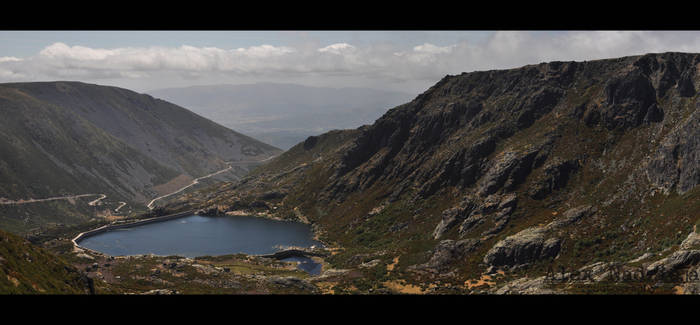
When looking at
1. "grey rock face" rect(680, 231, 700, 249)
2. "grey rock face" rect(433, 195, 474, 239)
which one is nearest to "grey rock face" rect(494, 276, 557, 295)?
"grey rock face" rect(680, 231, 700, 249)

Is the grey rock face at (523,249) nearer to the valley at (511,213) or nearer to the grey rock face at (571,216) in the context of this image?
the valley at (511,213)

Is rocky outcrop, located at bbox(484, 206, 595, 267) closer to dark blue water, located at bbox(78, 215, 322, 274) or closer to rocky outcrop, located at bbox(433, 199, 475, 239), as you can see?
rocky outcrop, located at bbox(433, 199, 475, 239)

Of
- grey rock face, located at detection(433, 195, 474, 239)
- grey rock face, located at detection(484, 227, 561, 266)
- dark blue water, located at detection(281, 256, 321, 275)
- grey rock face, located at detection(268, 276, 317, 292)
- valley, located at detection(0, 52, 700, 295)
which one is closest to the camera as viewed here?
valley, located at detection(0, 52, 700, 295)

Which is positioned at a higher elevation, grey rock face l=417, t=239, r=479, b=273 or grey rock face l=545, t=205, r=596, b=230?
grey rock face l=545, t=205, r=596, b=230

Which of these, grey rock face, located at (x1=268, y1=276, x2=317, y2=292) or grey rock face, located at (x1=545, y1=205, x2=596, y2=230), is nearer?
grey rock face, located at (x1=545, y1=205, x2=596, y2=230)

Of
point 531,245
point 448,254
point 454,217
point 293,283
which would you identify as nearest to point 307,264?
point 293,283

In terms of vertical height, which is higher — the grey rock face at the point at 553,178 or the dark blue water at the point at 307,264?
the grey rock face at the point at 553,178

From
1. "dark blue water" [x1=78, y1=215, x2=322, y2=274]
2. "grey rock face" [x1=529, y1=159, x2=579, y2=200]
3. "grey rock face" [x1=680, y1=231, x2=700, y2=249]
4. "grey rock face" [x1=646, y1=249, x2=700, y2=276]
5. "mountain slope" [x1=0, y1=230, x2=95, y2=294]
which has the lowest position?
"dark blue water" [x1=78, y1=215, x2=322, y2=274]

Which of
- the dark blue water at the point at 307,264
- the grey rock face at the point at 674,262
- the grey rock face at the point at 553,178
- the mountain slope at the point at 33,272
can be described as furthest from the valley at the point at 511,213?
the dark blue water at the point at 307,264
